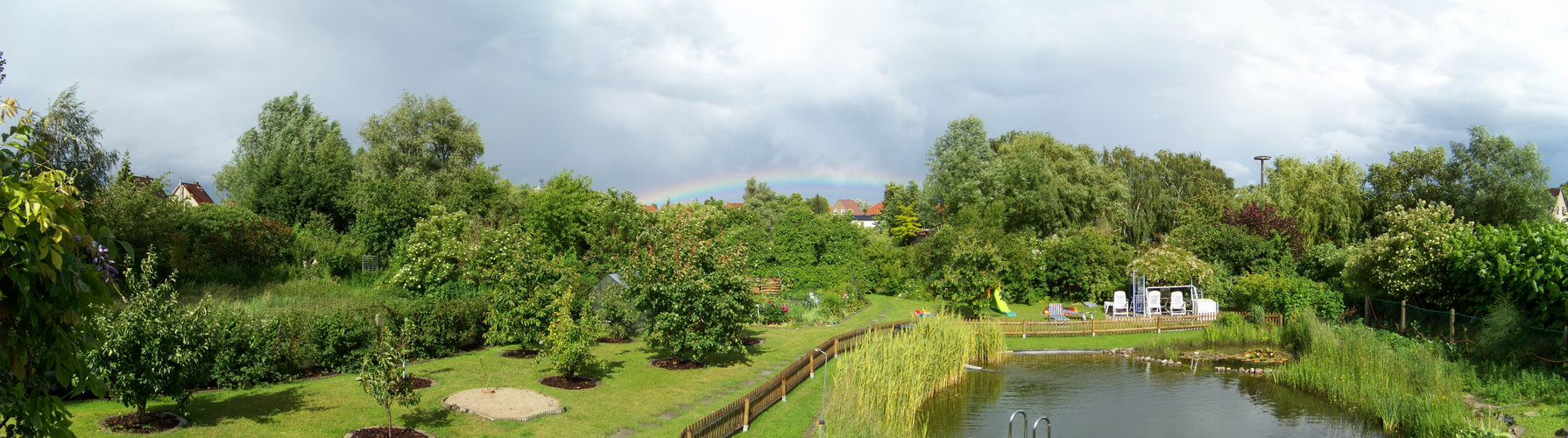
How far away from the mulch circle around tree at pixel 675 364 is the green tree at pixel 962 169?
25224 mm

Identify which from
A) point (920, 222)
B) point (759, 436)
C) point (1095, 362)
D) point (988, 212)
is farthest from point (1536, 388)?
point (920, 222)

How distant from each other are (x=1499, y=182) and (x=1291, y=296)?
18.3 metres

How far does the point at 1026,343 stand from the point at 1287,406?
755 centimetres

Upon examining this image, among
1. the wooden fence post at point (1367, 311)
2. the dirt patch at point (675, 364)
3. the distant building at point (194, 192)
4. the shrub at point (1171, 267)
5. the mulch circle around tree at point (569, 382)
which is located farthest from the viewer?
the distant building at point (194, 192)

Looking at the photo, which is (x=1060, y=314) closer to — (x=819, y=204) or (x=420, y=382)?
(x=420, y=382)

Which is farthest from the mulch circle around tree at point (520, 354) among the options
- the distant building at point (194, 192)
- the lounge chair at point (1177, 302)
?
the distant building at point (194, 192)

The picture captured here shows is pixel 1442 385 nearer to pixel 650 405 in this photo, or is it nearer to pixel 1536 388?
pixel 1536 388

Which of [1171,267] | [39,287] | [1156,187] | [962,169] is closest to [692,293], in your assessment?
[39,287]

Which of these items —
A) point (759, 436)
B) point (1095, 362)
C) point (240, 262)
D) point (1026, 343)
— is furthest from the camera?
point (240, 262)

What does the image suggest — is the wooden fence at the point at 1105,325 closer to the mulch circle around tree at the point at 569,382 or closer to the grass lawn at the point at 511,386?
the grass lawn at the point at 511,386

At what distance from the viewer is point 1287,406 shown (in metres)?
15.1

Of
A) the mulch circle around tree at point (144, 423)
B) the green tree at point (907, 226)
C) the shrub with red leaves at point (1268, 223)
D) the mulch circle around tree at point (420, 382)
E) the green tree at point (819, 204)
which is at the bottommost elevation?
the mulch circle around tree at point (144, 423)

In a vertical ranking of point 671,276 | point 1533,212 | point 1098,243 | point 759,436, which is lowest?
point 759,436

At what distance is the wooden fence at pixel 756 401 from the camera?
32.6 feet
